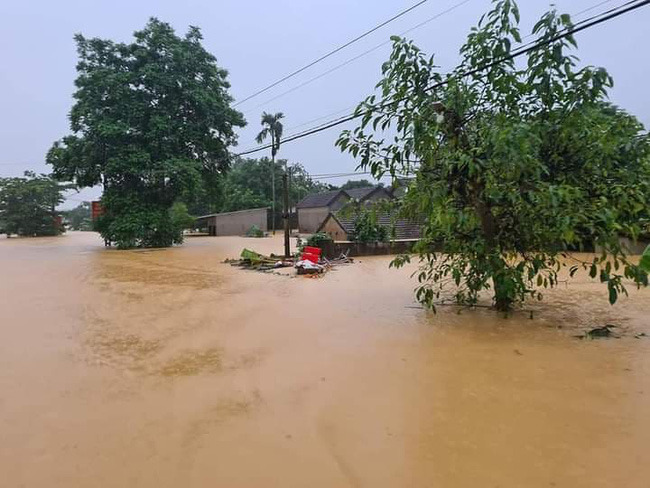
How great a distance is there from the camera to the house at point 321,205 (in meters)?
35.8

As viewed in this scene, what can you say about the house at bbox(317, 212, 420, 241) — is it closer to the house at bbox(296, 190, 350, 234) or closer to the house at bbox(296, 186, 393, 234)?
the house at bbox(296, 186, 393, 234)

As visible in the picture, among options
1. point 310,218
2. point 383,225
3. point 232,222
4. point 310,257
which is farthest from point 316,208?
point 310,257

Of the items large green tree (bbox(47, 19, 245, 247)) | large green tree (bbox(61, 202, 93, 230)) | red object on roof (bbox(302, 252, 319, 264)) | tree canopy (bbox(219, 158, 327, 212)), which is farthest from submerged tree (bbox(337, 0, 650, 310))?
large green tree (bbox(61, 202, 93, 230))

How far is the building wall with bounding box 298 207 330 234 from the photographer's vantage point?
121 feet

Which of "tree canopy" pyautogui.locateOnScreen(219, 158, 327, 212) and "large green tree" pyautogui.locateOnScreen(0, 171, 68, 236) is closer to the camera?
"large green tree" pyautogui.locateOnScreen(0, 171, 68, 236)

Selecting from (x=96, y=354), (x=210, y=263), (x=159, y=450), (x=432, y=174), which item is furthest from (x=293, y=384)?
(x=210, y=263)

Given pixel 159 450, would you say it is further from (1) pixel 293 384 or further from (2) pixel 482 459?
(2) pixel 482 459

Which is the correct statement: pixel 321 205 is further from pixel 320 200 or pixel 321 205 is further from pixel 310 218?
pixel 310 218

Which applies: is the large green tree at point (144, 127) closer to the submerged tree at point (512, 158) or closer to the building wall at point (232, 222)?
the building wall at point (232, 222)

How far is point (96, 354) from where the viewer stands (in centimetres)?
523

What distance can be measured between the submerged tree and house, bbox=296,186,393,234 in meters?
28.1

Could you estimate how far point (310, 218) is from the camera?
1511 inches

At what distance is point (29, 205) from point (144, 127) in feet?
72.0

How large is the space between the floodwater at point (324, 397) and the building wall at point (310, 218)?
29155 millimetres
